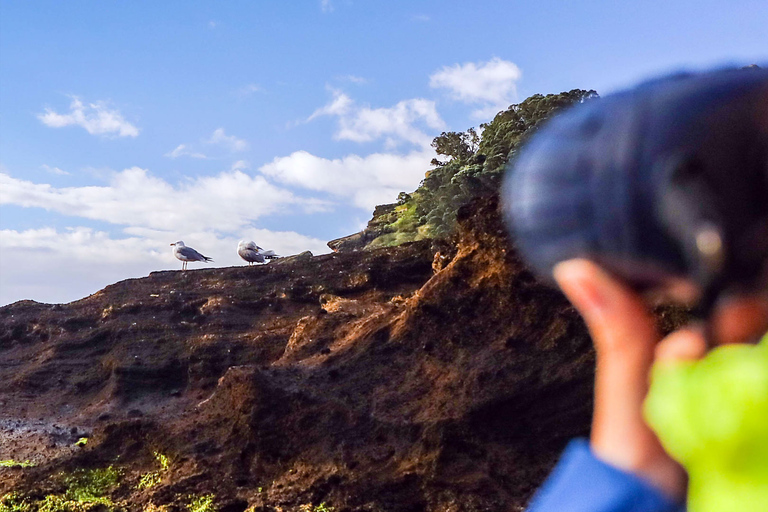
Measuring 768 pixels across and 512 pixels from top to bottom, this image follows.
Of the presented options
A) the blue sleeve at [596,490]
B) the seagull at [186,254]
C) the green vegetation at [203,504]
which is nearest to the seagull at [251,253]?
the seagull at [186,254]

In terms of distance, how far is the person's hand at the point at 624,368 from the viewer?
0.85m

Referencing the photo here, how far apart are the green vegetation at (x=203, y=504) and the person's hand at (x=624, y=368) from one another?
772 cm

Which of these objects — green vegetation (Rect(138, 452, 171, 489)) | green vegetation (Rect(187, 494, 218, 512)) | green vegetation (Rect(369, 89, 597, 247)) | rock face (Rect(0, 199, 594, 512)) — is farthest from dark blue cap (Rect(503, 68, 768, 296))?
green vegetation (Rect(369, 89, 597, 247))

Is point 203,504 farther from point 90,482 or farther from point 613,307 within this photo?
point 613,307

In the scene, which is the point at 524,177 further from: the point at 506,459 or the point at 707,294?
the point at 506,459

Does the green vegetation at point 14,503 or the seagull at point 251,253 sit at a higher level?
the seagull at point 251,253

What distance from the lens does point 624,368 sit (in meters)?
0.87

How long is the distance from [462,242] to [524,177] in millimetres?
9673

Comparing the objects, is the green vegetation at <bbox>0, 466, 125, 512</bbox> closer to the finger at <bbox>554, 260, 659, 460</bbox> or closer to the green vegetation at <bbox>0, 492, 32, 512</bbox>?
the green vegetation at <bbox>0, 492, 32, 512</bbox>

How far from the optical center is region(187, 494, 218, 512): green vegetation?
7.96 metres

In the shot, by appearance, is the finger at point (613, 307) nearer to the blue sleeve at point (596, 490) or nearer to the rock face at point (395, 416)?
the blue sleeve at point (596, 490)

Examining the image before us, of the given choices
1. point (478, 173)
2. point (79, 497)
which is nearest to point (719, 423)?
point (79, 497)

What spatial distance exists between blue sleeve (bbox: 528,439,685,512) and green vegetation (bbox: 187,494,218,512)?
7.65 metres

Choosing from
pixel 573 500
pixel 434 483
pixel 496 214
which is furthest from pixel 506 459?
pixel 573 500
